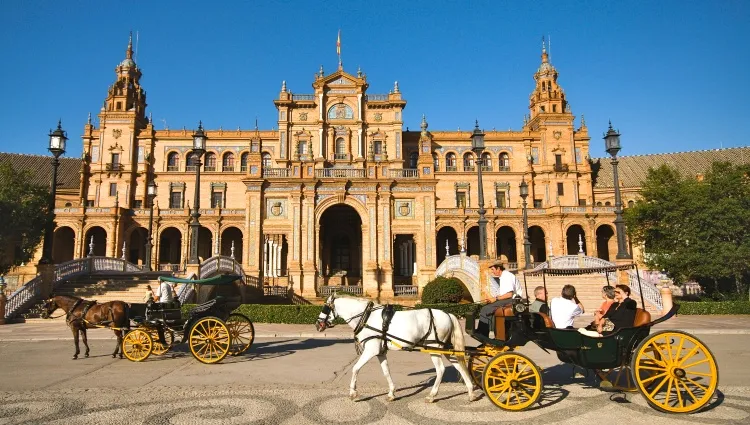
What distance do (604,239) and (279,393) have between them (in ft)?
161

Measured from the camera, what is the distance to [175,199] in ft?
162

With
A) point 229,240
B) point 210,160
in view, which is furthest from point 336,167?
point 210,160

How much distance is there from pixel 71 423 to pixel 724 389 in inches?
373

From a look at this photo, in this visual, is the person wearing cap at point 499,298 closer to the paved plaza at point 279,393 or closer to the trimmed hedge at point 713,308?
the paved plaza at point 279,393

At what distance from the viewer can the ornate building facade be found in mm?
43750

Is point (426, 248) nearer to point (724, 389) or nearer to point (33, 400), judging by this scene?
point (724, 389)

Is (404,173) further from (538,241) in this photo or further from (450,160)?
(538,241)

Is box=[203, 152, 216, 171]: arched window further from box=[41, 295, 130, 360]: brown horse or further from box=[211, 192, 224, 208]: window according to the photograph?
box=[41, 295, 130, 360]: brown horse

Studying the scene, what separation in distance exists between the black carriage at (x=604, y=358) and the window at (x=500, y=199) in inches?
1725

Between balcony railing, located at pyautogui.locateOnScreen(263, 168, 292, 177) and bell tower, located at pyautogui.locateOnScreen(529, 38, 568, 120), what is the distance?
3341 cm

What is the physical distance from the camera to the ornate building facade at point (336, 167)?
43750mm

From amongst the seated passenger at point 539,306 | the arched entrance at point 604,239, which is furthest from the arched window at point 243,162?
the seated passenger at point 539,306

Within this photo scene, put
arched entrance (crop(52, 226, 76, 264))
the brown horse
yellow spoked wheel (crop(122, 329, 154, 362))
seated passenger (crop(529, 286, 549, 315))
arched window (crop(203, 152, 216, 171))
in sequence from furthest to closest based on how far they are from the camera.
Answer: arched window (crop(203, 152, 216, 171)) → arched entrance (crop(52, 226, 76, 264)) → the brown horse → yellow spoked wheel (crop(122, 329, 154, 362)) → seated passenger (crop(529, 286, 549, 315))

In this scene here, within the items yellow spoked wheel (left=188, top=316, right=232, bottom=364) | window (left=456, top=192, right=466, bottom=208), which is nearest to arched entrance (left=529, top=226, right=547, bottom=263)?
window (left=456, top=192, right=466, bottom=208)
